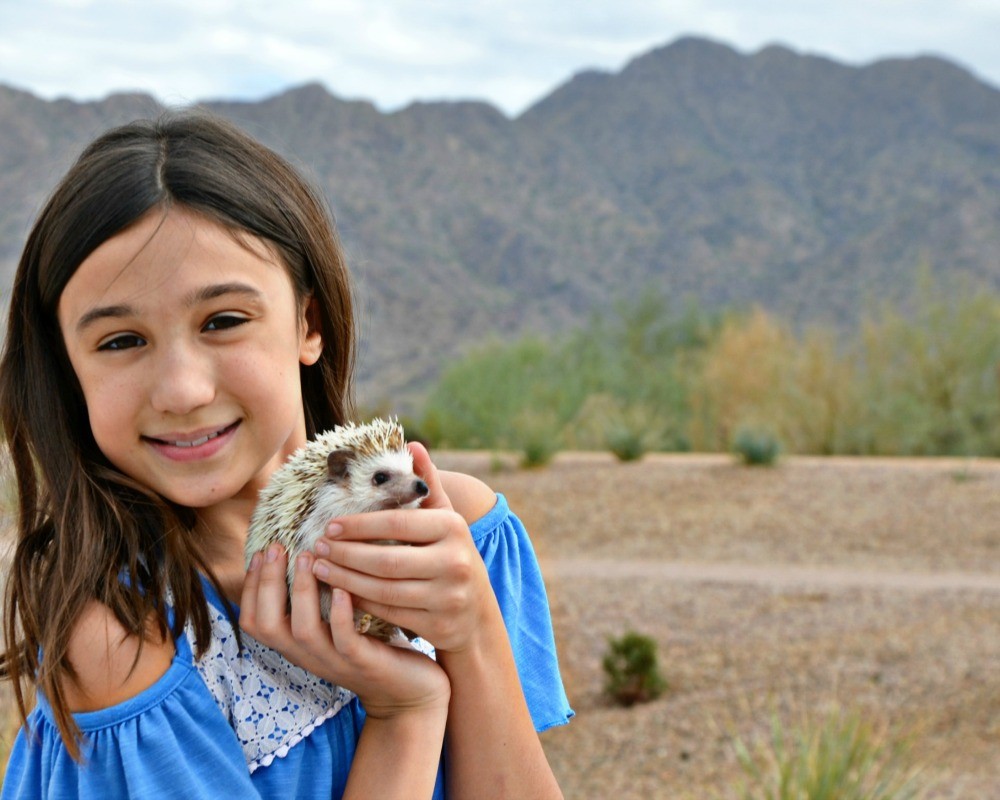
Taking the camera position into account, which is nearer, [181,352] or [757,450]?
[181,352]

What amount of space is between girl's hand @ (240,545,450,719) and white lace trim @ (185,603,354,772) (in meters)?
0.09

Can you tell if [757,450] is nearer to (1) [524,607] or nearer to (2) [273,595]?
(1) [524,607]

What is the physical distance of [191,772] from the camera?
1676 mm

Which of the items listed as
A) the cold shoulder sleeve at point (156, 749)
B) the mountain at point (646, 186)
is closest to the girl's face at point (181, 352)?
the cold shoulder sleeve at point (156, 749)

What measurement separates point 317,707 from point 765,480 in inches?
544

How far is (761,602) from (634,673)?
2.64 m

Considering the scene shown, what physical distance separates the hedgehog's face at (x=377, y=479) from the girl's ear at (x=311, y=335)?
28 centimetres

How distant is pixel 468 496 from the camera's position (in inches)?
89.3

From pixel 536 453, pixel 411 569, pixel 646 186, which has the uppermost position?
pixel 646 186

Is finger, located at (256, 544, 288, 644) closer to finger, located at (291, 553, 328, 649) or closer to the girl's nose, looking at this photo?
finger, located at (291, 553, 328, 649)

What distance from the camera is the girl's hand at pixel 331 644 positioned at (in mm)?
1692

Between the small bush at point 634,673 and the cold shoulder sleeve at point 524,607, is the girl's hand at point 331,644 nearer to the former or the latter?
the cold shoulder sleeve at point 524,607

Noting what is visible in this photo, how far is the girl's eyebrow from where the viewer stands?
1.76 meters

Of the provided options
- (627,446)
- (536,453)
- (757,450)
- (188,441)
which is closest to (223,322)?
(188,441)
